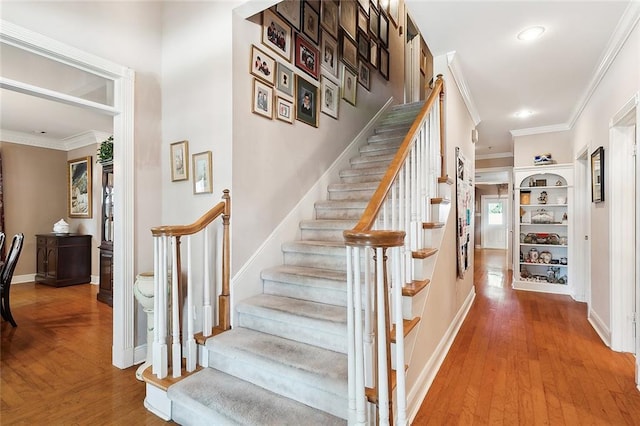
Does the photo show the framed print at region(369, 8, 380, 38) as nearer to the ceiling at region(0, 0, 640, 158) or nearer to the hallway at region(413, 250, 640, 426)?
the ceiling at region(0, 0, 640, 158)

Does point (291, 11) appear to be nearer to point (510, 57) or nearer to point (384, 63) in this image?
point (510, 57)

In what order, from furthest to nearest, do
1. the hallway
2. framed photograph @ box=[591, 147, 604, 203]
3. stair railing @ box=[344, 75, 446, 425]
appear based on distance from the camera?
framed photograph @ box=[591, 147, 604, 203] < the hallway < stair railing @ box=[344, 75, 446, 425]

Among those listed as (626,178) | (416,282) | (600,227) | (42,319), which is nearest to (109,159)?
(42,319)

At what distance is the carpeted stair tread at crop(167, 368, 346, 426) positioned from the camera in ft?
5.34

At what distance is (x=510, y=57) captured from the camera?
2.98m

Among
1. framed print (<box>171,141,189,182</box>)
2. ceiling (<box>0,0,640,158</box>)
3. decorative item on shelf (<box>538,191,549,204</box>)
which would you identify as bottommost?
decorative item on shelf (<box>538,191,549,204</box>)

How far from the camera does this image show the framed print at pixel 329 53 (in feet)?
11.1

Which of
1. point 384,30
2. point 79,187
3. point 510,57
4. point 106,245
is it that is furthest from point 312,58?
point 79,187

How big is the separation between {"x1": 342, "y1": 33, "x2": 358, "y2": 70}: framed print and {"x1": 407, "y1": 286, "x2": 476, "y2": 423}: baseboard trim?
3168 mm

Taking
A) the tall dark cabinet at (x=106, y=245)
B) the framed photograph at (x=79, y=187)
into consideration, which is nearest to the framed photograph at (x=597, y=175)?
the tall dark cabinet at (x=106, y=245)

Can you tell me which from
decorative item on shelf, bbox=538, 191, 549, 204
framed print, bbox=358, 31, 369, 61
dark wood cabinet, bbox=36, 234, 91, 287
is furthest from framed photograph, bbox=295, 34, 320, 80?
dark wood cabinet, bbox=36, 234, 91, 287

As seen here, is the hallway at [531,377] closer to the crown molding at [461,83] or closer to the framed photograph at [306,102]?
the framed photograph at [306,102]

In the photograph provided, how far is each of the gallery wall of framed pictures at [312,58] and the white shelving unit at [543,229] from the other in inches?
127

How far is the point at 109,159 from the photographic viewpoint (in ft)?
13.4
